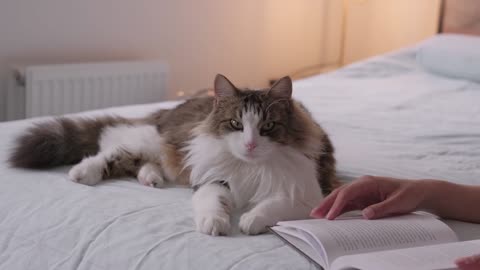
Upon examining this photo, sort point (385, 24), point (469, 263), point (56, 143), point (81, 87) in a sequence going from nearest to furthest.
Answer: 1. point (469, 263)
2. point (56, 143)
3. point (81, 87)
4. point (385, 24)

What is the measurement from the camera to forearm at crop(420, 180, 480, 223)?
1.16 meters

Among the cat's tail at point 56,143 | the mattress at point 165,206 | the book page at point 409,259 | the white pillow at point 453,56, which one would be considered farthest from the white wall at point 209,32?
the book page at point 409,259

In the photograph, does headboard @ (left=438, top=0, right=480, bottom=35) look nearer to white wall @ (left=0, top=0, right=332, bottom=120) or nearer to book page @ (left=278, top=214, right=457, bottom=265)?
white wall @ (left=0, top=0, right=332, bottom=120)

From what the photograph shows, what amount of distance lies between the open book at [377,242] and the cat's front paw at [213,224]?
0.28ft

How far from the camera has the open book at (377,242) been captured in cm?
88

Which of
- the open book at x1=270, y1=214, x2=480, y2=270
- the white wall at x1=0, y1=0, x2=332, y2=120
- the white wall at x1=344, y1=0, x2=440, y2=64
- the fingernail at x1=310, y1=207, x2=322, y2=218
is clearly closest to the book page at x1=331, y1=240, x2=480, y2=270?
the open book at x1=270, y1=214, x2=480, y2=270

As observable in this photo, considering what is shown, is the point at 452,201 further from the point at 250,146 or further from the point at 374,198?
the point at 250,146

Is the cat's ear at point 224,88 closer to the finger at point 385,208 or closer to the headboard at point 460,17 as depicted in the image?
the finger at point 385,208

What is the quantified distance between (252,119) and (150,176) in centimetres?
27

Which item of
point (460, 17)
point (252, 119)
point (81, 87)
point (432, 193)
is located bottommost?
point (81, 87)

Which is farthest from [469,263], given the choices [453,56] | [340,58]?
[340,58]

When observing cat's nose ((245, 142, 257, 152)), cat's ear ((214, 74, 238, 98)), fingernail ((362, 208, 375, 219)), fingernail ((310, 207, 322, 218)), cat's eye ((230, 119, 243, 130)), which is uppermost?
cat's ear ((214, 74, 238, 98))

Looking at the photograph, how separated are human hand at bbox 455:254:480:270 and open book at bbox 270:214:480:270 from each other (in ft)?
0.11

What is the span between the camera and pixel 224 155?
4.15 feet
